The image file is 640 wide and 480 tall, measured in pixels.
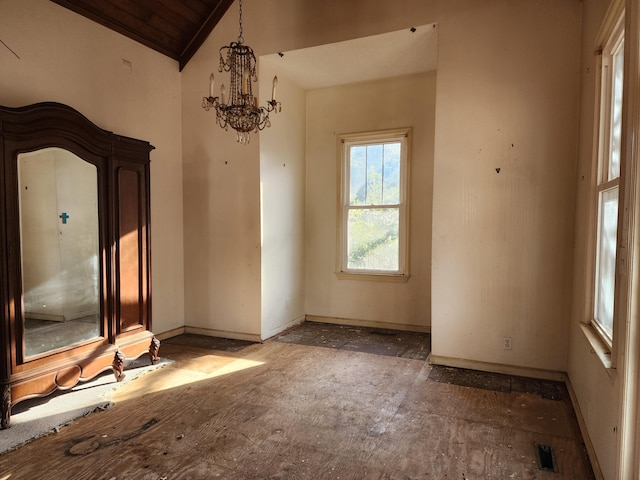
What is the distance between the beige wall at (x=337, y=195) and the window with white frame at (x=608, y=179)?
230 cm

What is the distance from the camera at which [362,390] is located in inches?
130

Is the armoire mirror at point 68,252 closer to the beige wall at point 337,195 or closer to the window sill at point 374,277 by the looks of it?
the beige wall at point 337,195

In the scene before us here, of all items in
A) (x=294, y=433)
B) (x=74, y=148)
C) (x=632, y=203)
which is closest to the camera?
(x=632, y=203)

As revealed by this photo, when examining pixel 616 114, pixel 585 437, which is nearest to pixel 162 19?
pixel 616 114

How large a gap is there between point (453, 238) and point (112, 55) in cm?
370

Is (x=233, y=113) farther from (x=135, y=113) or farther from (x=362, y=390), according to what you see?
(x=362, y=390)

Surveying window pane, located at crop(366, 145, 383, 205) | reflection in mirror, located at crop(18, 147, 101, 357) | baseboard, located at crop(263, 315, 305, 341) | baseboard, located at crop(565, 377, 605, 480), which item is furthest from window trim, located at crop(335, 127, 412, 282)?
reflection in mirror, located at crop(18, 147, 101, 357)

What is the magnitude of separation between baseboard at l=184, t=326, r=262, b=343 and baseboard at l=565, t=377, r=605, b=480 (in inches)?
118

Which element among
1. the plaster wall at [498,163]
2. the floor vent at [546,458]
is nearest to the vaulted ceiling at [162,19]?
the plaster wall at [498,163]

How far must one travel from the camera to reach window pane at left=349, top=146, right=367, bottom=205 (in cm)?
529

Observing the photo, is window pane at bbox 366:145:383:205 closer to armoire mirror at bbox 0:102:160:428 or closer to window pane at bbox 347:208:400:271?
window pane at bbox 347:208:400:271

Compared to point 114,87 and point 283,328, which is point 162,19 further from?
point 283,328

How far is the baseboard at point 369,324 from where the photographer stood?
502 centimetres

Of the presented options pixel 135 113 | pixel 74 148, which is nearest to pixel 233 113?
pixel 74 148
